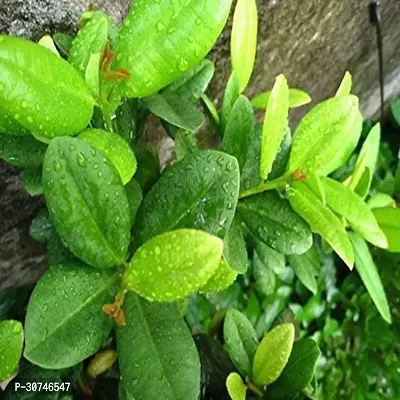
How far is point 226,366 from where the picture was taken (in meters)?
0.89

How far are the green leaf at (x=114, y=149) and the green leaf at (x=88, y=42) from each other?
0.07 meters

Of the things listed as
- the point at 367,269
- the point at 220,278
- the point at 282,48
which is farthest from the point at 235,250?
the point at 282,48

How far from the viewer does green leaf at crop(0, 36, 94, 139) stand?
522 millimetres

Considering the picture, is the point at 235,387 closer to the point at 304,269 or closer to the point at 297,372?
the point at 297,372

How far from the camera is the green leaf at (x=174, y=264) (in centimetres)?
54

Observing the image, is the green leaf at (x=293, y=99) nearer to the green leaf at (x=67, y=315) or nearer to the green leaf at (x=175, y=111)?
the green leaf at (x=175, y=111)

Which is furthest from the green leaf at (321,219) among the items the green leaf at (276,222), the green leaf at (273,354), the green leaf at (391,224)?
the green leaf at (391,224)

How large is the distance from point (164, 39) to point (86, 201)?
16cm

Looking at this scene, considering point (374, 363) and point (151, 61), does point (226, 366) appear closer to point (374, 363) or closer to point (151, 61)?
point (151, 61)

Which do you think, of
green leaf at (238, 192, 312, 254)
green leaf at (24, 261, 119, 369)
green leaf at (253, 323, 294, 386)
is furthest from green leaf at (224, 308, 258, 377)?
green leaf at (24, 261, 119, 369)

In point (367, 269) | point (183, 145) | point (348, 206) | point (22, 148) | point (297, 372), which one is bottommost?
point (367, 269)

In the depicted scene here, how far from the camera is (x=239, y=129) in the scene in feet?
2.34

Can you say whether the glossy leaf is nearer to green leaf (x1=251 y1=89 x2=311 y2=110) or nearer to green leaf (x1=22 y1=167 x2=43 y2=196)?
green leaf (x1=22 y1=167 x2=43 y2=196)

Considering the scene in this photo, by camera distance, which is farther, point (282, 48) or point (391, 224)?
point (282, 48)
